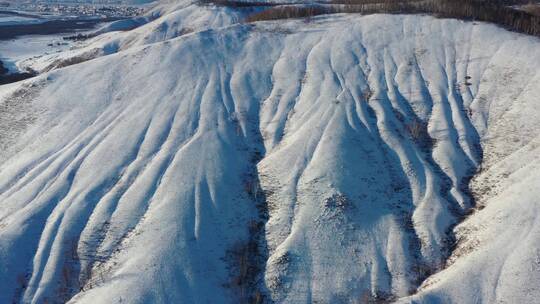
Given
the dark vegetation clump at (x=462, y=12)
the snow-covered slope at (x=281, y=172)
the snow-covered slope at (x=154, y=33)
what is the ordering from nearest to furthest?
the snow-covered slope at (x=281, y=172), the dark vegetation clump at (x=462, y=12), the snow-covered slope at (x=154, y=33)

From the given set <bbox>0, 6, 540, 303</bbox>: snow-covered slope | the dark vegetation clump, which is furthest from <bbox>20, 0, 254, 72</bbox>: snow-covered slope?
<bbox>0, 6, 540, 303</bbox>: snow-covered slope

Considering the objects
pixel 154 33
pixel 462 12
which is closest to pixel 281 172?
pixel 462 12

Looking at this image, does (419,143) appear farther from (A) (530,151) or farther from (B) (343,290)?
(B) (343,290)

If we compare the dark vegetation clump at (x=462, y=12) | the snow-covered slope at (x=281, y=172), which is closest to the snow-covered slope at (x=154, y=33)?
the dark vegetation clump at (x=462, y=12)

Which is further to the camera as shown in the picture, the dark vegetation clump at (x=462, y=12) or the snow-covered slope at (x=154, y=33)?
the snow-covered slope at (x=154, y=33)

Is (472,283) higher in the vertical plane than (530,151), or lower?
Answer: lower

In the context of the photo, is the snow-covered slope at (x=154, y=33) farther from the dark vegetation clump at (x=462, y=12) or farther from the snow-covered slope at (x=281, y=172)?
the snow-covered slope at (x=281, y=172)

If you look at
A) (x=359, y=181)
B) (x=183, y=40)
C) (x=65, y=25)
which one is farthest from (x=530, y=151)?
(x=65, y=25)

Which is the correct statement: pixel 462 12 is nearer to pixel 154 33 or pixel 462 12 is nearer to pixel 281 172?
pixel 281 172
